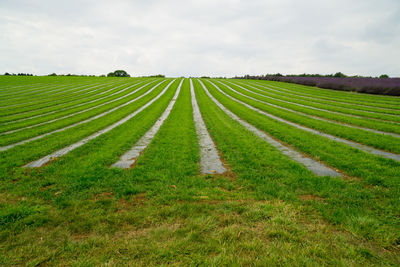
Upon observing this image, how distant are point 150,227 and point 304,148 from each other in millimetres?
6628

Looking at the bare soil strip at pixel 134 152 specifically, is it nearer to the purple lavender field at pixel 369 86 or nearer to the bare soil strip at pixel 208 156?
the bare soil strip at pixel 208 156

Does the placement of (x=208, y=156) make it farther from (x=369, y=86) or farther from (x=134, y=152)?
(x=369, y=86)

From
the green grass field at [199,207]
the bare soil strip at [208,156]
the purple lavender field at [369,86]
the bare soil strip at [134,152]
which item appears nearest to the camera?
the green grass field at [199,207]

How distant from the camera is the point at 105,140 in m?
8.66

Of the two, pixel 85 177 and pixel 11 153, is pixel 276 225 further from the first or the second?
pixel 11 153

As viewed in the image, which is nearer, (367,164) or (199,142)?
(367,164)

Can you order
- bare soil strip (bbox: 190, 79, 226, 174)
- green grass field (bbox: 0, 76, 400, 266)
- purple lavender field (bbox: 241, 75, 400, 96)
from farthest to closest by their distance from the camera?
1. purple lavender field (bbox: 241, 75, 400, 96)
2. bare soil strip (bbox: 190, 79, 226, 174)
3. green grass field (bbox: 0, 76, 400, 266)

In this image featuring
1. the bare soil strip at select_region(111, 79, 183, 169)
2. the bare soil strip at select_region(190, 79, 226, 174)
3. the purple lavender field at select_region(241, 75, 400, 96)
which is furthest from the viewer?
the purple lavender field at select_region(241, 75, 400, 96)

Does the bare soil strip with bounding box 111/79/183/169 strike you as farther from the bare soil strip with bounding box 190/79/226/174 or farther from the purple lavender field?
the purple lavender field

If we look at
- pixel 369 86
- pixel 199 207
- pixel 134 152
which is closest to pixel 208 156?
pixel 134 152

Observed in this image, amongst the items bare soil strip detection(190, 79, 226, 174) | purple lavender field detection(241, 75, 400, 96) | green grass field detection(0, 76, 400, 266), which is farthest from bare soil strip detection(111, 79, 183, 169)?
purple lavender field detection(241, 75, 400, 96)

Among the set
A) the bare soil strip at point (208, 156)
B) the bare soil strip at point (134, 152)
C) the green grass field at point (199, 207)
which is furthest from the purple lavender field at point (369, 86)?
the bare soil strip at point (134, 152)

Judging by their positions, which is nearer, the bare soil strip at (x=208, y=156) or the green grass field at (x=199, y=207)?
the green grass field at (x=199, y=207)

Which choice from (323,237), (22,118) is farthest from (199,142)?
(22,118)
